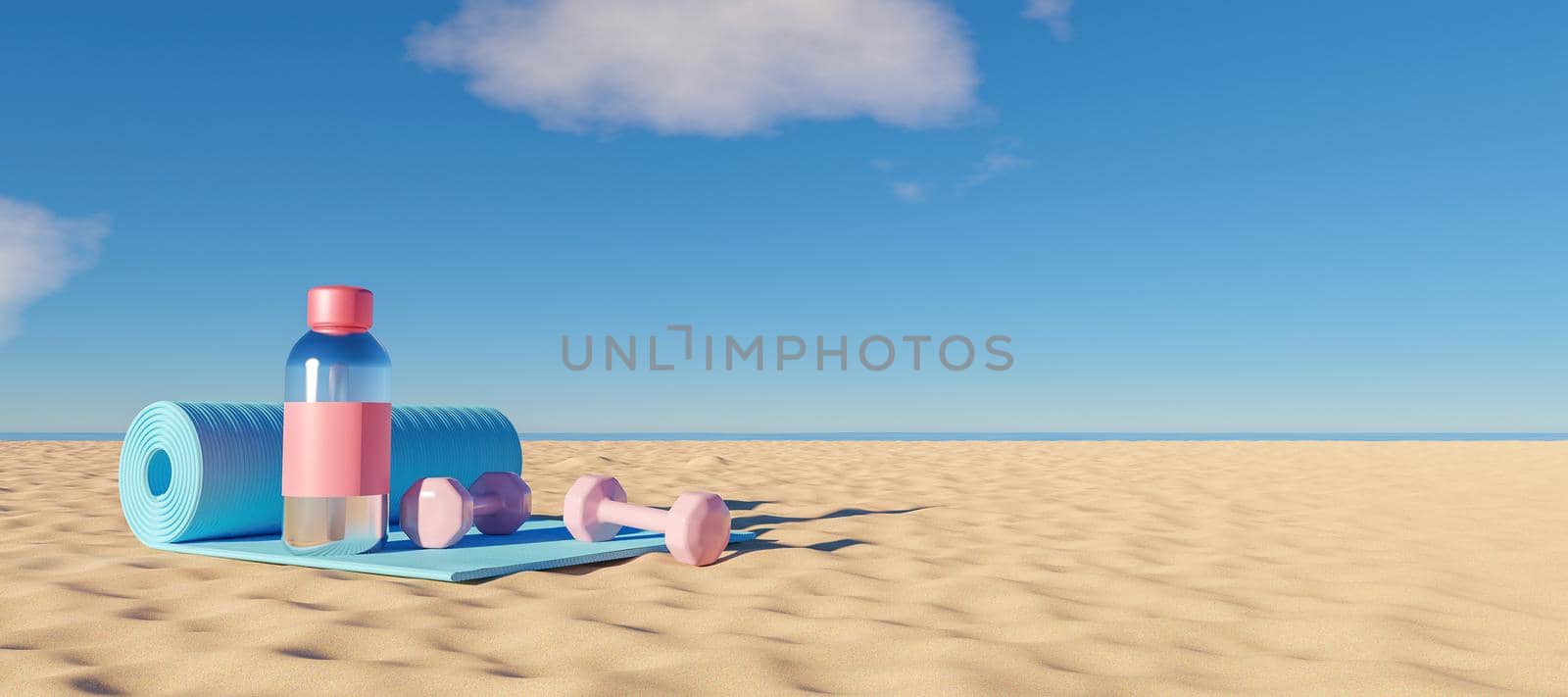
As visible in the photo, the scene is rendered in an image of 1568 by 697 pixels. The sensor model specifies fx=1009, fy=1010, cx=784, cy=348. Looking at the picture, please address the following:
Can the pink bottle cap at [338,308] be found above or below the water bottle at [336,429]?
above

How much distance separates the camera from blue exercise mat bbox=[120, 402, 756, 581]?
11.9ft

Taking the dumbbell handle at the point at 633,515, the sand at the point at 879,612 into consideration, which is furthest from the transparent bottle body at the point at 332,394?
the dumbbell handle at the point at 633,515

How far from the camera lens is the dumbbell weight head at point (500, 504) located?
425cm

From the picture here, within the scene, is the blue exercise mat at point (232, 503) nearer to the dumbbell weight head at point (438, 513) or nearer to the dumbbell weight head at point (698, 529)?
the dumbbell weight head at point (438, 513)

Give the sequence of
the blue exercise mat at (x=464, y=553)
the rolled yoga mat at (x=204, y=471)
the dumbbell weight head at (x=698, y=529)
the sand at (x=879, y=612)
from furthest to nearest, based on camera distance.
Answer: the rolled yoga mat at (x=204, y=471), the dumbbell weight head at (x=698, y=529), the blue exercise mat at (x=464, y=553), the sand at (x=879, y=612)

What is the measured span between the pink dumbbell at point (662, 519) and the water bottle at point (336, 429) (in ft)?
2.40

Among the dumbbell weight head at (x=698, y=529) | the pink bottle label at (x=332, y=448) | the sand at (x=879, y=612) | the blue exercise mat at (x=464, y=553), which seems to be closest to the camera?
the sand at (x=879, y=612)

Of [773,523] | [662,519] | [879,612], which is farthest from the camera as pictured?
[773,523]

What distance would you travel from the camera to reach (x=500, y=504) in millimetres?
4250

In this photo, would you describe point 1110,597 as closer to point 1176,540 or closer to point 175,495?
point 1176,540

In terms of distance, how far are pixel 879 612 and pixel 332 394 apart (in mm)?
2062

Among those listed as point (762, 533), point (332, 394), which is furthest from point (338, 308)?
point (762, 533)

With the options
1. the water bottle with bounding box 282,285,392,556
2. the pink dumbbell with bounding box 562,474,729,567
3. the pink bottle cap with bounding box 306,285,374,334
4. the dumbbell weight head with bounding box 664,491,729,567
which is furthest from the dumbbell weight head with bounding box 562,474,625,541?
the pink bottle cap with bounding box 306,285,374,334

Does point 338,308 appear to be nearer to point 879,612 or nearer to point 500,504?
point 500,504
